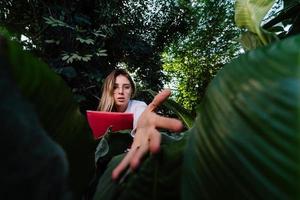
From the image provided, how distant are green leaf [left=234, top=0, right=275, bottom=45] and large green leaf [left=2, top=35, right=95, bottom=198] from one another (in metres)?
0.23

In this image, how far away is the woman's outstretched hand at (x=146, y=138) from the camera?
1.05 feet

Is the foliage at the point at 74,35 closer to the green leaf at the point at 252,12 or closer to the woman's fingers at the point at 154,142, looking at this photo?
the green leaf at the point at 252,12

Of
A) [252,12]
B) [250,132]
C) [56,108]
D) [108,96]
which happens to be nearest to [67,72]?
[108,96]

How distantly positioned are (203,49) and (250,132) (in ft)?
42.0

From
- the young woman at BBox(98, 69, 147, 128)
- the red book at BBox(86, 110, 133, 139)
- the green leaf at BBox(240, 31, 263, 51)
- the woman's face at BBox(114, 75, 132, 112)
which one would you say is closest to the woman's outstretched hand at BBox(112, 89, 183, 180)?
the green leaf at BBox(240, 31, 263, 51)

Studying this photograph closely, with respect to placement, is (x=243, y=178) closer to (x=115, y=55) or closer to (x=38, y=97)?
(x=38, y=97)

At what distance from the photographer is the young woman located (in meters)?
2.58

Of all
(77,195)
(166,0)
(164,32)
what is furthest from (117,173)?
(166,0)

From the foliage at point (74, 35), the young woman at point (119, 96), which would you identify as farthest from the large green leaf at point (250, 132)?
the foliage at point (74, 35)

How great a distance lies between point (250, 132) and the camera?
24cm

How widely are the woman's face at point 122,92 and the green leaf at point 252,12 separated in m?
2.03

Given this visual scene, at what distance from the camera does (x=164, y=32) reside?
873cm

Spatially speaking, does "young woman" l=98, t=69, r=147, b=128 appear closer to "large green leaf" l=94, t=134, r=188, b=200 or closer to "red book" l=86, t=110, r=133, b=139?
"red book" l=86, t=110, r=133, b=139

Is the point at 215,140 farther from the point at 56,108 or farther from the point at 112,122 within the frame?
the point at 112,122
